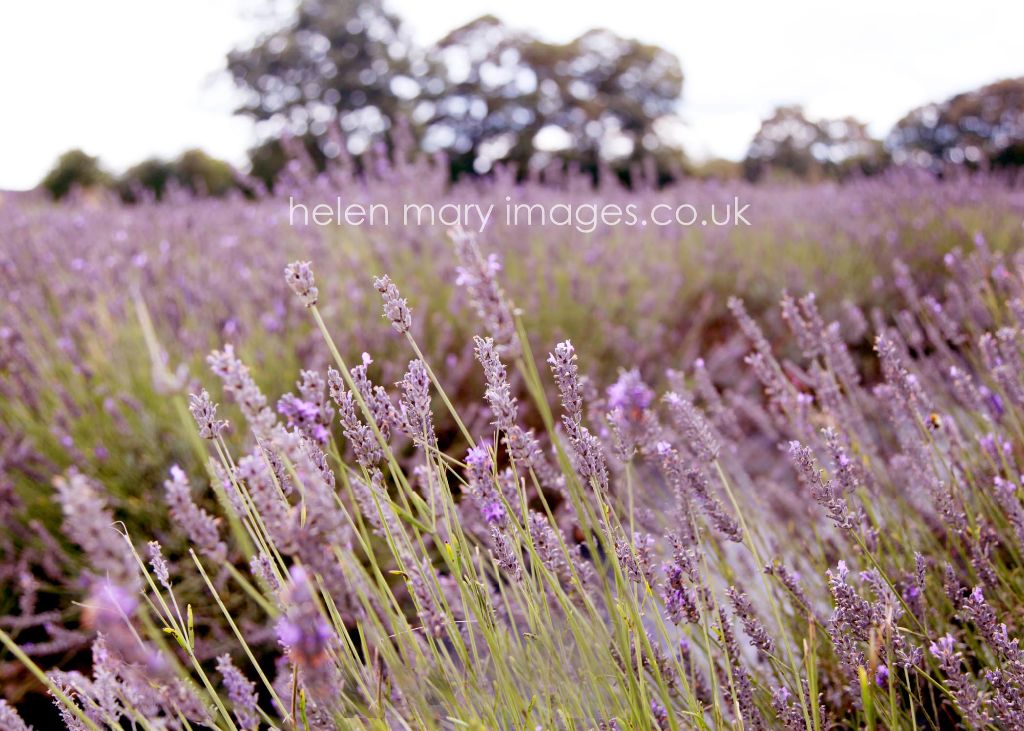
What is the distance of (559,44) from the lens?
75.2ft

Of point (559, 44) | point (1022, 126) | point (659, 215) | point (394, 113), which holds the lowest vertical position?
point (659, 215)

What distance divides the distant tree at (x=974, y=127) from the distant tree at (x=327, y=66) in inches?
507

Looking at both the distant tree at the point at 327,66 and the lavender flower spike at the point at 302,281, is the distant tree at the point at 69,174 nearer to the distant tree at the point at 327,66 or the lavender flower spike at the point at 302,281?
the distant tree at the point at 327,66

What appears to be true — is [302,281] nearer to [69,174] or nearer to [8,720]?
[8,720]

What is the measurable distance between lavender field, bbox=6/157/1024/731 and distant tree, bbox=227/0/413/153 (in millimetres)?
17425

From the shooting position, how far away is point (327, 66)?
22328 mm

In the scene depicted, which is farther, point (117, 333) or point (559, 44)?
point (559, 44)

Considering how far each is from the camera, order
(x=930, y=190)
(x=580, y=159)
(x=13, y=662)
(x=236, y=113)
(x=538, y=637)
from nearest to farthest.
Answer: (x=538, y=637) < (x=13, y=662) < (x=930, y=190) < (x=580, y=159) < (x=236, y=113)

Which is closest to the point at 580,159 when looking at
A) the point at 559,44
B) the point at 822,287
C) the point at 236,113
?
the point at 559,44

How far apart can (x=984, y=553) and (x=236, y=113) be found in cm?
2422

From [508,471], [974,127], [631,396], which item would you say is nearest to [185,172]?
[974,127]

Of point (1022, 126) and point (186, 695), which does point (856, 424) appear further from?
point (1022, 126)

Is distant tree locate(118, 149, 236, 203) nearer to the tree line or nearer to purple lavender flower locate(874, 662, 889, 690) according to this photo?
the tree line

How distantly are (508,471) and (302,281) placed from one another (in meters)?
0.44
